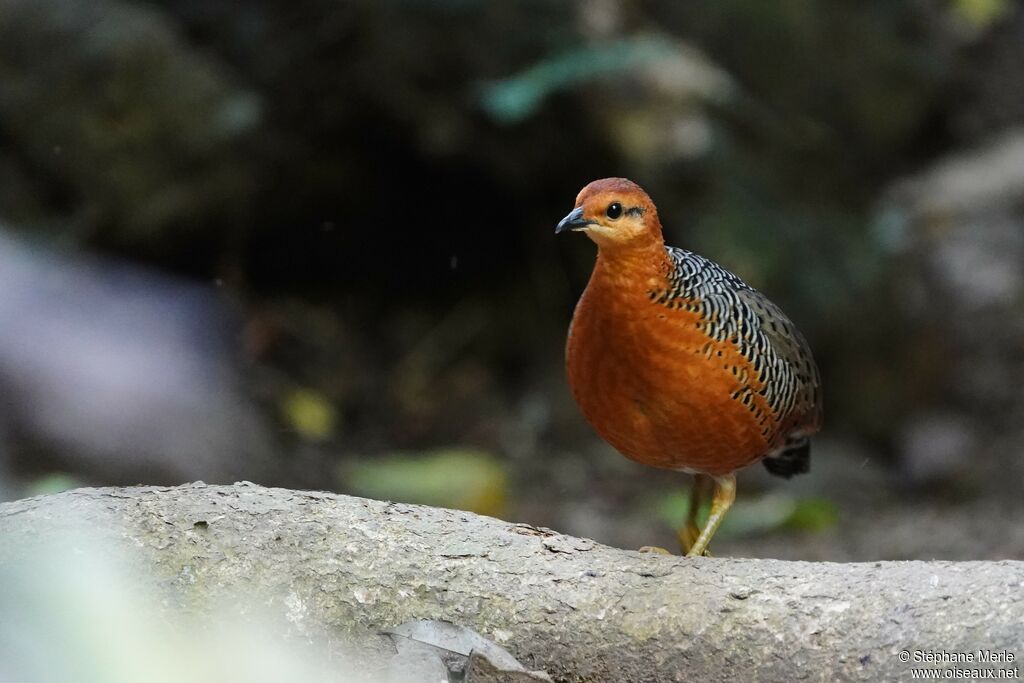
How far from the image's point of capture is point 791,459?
4.92 m

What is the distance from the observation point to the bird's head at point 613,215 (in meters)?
3.71

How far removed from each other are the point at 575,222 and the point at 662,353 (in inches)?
20.5

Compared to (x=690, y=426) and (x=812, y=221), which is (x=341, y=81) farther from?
(x=690, y=426)

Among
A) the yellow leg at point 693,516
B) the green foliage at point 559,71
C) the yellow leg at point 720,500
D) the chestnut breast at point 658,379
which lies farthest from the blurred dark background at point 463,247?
the chestnut breast at point 658,379

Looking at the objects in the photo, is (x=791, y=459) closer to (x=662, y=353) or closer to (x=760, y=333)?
(x=760, y=333)

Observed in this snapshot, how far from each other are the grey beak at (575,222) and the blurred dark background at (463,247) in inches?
133

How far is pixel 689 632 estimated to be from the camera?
3.42 metres

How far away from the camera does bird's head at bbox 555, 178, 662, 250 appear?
371cm

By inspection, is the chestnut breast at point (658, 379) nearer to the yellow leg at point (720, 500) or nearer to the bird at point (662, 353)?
the bird at point (662, 353)

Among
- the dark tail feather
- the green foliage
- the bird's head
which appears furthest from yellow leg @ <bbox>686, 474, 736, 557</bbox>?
the green foliage

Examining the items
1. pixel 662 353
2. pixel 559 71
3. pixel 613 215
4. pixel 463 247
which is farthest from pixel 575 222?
pixel 463 247

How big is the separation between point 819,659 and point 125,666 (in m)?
1.90

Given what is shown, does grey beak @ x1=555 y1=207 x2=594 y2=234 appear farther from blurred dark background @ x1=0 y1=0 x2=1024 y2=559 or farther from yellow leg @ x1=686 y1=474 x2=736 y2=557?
blurred dark background @ x1=0 y1=0 x2=1024 y2=559

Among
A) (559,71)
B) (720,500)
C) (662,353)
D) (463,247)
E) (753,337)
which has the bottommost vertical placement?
(720,500)
